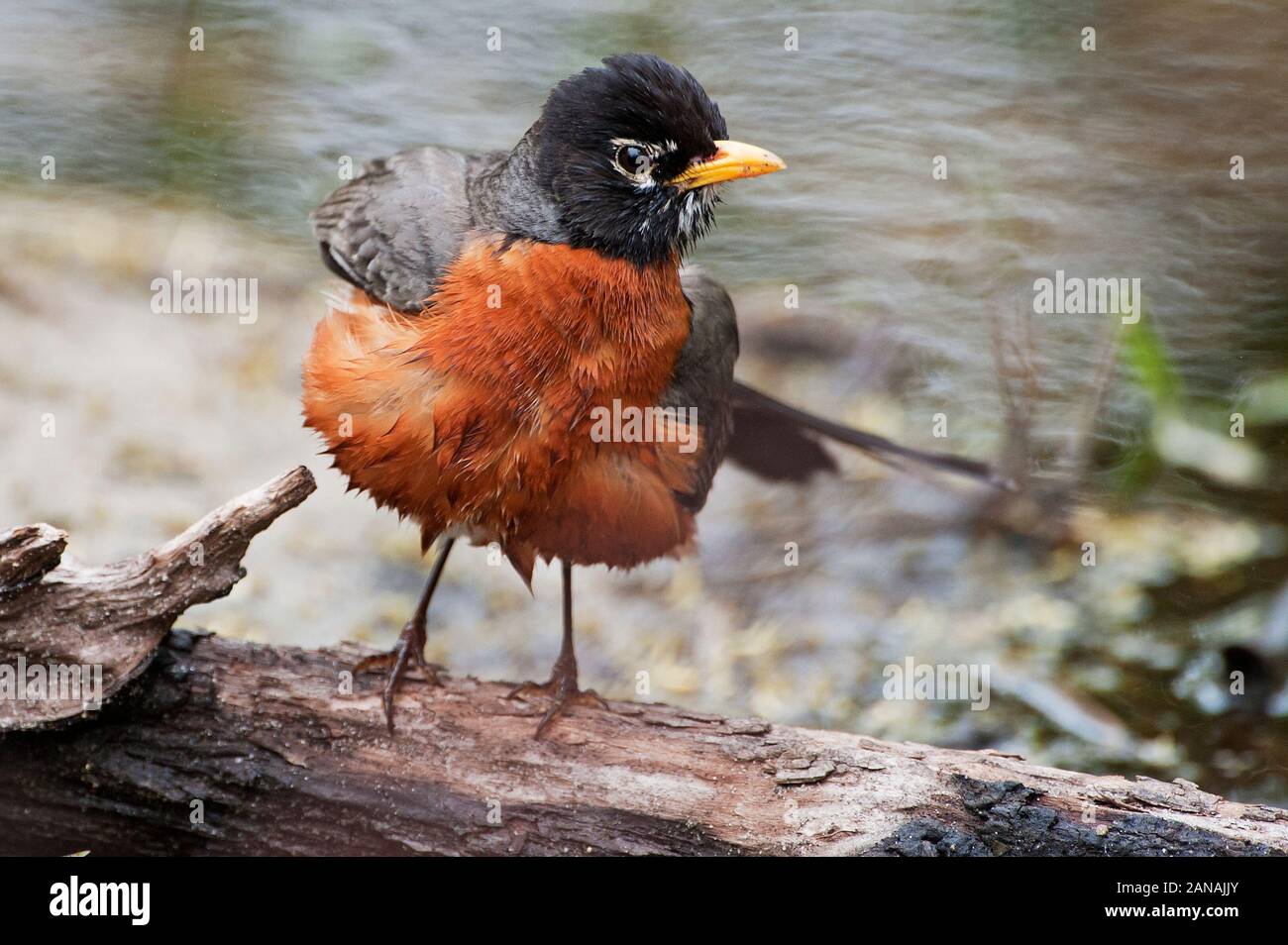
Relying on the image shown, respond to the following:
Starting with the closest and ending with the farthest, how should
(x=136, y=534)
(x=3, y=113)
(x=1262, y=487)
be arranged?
1. (x=3, y=113)
2. (x=1262, y=487)
3. (x=136, y=534)

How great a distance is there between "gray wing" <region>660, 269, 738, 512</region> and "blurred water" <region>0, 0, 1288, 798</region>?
48 cm

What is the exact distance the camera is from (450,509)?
3.07 metres

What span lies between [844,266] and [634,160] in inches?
56.8

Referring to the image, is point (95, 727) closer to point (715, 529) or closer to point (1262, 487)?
point (715, 529)

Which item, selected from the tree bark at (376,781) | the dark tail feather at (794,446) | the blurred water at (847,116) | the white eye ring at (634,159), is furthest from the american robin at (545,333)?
the blurred water at (847,116)

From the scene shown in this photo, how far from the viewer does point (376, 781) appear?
3.02m

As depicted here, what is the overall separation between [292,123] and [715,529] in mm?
2222

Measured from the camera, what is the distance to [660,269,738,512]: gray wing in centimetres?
327

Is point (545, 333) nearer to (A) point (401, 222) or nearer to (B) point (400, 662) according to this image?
(A) point (401, 222)

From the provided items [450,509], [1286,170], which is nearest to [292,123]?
[450,509]

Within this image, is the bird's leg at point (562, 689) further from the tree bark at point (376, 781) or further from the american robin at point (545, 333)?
the tree bark at point (376, 781)

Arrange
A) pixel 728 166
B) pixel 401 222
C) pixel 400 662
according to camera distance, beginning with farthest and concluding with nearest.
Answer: pixel 400 662
pixel 401 222
pixel 728 166

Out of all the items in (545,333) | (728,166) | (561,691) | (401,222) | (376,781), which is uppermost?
(728,166)

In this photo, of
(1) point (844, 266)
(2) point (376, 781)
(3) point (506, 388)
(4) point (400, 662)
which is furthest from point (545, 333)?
(1) point (844, 266)
